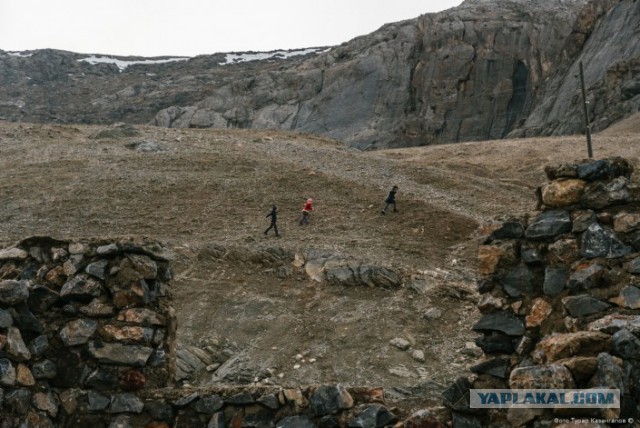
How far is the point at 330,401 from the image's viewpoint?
6.23 metres

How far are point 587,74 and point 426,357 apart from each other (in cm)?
5102

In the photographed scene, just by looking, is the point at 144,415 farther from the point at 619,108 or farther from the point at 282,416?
the point at 619,108

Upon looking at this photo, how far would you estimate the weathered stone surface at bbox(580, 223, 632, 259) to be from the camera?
5.91 metres

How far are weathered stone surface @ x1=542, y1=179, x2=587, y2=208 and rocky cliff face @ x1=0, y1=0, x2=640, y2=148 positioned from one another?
1908 inches

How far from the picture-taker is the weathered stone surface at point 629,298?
5.54 m

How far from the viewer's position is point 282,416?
6.37m

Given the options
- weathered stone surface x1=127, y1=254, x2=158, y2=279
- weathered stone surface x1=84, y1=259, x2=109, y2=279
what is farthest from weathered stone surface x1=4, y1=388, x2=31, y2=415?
weathered stone surface x1=127, y1=254, x2=158, y2=279

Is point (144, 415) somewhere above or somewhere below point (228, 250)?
above

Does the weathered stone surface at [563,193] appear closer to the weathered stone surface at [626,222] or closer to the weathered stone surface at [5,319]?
the weathered stone surface at [626,222]

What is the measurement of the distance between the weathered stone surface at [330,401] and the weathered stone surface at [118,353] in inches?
79.0

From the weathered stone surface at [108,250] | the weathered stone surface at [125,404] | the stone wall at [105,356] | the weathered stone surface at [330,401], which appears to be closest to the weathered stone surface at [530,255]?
the stone wall at [105,356]

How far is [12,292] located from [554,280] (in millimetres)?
5384

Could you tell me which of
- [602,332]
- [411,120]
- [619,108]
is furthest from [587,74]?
[602,332]

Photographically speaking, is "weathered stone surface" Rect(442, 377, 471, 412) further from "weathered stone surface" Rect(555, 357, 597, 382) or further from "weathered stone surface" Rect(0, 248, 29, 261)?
"weathered stone surface" Rect(0, 248, 29, 261)
